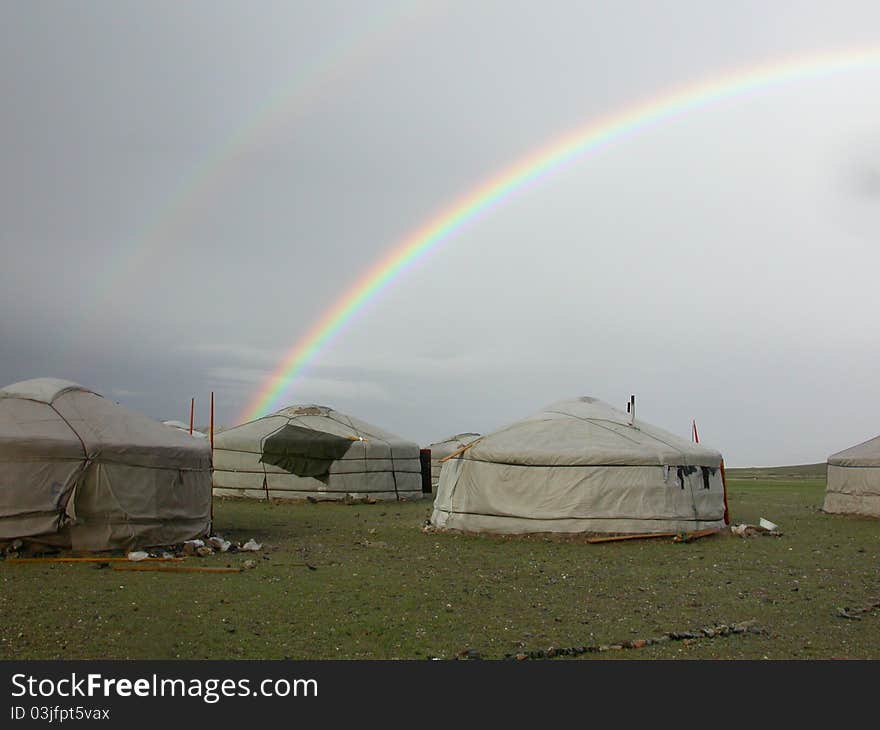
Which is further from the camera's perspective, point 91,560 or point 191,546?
point 191,546

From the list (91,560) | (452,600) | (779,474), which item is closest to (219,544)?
(91,560)

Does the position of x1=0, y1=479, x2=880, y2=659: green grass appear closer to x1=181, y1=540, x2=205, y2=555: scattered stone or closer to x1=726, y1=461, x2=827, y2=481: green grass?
x1=181, y1=540, x2=205, y2=555: scattered stone

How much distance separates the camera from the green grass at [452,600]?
5.98m

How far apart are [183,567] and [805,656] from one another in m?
6.53

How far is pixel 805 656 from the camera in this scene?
5.75 metres

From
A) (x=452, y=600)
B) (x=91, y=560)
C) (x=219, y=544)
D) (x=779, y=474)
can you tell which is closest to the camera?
(x=452, y=600)

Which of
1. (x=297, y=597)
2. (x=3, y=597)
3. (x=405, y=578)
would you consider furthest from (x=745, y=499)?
(x=3, y=597)

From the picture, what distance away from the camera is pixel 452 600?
25.6ft

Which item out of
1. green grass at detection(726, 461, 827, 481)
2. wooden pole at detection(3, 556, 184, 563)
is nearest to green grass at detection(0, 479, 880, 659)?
wooden pole at detection(3, 556, 184, 563)

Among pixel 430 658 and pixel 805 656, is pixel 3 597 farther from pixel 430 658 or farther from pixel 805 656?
pixel 805 656

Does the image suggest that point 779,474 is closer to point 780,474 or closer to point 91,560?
point 780,474

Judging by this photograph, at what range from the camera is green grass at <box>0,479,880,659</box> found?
5.98m

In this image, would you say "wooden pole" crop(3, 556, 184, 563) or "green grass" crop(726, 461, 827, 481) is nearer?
"wooden pole" crop(3, 556, 184, 563)

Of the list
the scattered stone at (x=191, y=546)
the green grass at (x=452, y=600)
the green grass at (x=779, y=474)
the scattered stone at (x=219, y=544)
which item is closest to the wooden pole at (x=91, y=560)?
the green grass at (x=452, y=600)
